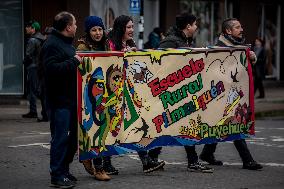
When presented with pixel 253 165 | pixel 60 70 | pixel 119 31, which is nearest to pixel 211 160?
pixel 253 165

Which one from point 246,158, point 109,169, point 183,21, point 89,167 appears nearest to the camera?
point 89,167

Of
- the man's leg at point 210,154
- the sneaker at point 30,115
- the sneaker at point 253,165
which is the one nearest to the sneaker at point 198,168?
the sneaker at point 253,165

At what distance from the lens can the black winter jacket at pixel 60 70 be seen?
31.4ft

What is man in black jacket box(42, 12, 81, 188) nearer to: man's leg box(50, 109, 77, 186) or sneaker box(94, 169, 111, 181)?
man's leg box(50, 109, 77, 186)

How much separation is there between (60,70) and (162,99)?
1621 mm

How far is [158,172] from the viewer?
35.4 ft

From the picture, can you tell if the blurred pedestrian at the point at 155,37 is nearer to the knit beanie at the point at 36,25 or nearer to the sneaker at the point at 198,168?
the knit beanie at the point at 36,25

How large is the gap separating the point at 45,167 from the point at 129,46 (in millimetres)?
1865

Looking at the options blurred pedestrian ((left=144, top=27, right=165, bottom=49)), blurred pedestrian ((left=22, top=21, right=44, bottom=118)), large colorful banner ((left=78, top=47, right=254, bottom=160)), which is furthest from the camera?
blurred pedestrian ((left=144, top=27, right=165, bottom=49))

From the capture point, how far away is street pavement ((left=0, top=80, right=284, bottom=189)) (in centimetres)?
993

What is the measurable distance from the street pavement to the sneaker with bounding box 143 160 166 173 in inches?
2.8

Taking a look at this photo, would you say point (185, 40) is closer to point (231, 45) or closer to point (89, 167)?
point (231, 45)

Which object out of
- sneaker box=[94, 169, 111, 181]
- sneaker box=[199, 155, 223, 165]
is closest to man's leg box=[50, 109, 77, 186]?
sneaker box=[94, 169, 111, 181]

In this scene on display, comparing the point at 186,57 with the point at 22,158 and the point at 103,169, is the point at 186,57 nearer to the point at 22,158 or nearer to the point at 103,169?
the point at 103,169
